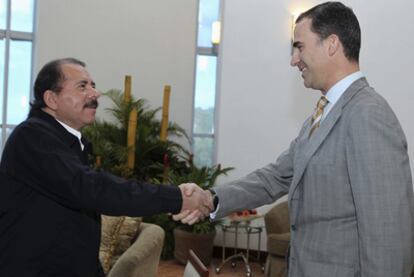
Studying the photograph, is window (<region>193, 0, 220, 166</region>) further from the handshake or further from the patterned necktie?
the patterned necktie

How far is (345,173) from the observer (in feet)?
6.00

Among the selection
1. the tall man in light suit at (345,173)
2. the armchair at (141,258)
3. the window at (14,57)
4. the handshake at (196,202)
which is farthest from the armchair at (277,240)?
the window at (14,57)

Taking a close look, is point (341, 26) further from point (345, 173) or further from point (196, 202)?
point (196, 202)

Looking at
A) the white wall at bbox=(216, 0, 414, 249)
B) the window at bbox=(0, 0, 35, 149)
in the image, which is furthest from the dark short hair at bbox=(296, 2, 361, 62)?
the window at bbox=(0, 0, 35, 149)

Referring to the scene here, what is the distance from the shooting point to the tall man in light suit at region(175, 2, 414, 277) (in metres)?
1.71

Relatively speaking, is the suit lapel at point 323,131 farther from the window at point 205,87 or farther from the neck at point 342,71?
the window at point 205,87

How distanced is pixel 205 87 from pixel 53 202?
6.15 metres

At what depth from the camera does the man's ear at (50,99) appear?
96.7 inches

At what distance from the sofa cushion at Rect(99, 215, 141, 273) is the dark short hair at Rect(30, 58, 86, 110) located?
181 cm

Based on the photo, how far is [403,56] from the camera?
5.98m

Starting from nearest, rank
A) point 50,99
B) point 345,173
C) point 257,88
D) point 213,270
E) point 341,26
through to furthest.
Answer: point 345,173, point 341,26, point 50,99, point 213,270, point 257,88

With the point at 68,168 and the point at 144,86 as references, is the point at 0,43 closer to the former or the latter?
the point at 144,86

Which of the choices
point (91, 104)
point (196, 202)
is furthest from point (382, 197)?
point (91, 104)

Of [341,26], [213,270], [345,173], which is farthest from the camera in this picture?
[213,270]
